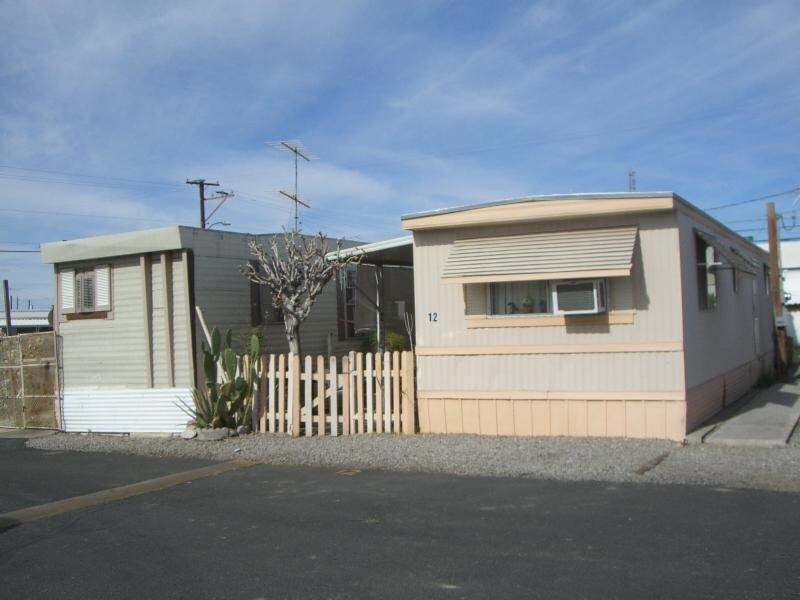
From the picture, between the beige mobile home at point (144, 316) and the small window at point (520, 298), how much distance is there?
508 cm

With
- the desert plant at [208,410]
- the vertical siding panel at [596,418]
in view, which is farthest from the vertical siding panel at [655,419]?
the desert plant at [208,410]

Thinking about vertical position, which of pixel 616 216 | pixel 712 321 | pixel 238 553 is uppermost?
pixel 616 216

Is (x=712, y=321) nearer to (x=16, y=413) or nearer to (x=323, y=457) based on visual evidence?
(x=323, y=457)

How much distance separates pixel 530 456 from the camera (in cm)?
941

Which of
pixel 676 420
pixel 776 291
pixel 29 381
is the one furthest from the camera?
pixel 776 291

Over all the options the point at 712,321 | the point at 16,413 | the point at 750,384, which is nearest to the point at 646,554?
the point at 712,321

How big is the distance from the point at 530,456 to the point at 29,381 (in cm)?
1093

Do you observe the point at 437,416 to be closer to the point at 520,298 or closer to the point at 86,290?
the point at 520,298

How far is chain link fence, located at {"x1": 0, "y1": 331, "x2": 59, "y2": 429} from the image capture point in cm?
1520

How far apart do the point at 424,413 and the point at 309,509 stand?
418 centimetres

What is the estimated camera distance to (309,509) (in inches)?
292

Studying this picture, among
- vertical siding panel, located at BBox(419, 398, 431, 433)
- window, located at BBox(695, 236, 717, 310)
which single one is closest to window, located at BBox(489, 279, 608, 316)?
vertical siding panel, located at BBox(419, 398, 431, 433)

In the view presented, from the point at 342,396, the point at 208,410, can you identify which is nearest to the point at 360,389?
the point at 342,396

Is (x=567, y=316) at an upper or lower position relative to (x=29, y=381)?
upper
